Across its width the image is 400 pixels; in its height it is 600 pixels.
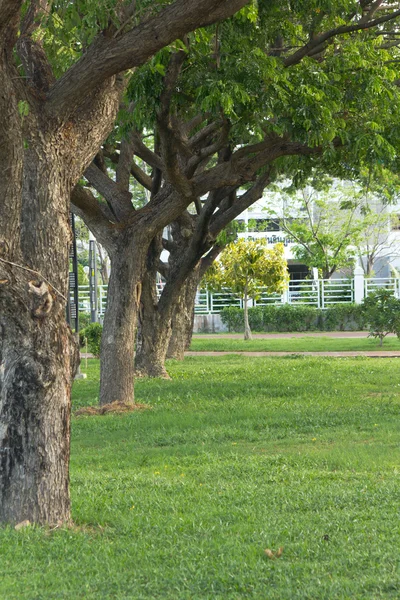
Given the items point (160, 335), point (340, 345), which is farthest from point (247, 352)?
point (160, 335)

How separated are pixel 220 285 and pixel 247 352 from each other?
4.86m

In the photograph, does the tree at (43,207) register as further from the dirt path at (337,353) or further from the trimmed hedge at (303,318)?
the trimmed hedge at (303,318)

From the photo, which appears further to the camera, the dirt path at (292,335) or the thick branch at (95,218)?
the dirt path at (292,335)

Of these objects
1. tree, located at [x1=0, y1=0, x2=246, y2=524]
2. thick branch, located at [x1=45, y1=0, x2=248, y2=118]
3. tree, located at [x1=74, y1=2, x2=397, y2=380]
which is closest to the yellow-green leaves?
tree, located at [x1=74, y1=2, x2=397, y2=380]

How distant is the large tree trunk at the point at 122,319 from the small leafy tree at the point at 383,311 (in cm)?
1298

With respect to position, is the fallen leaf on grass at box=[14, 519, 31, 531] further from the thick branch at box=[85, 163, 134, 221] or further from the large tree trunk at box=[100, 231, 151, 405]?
the thick branch at box=[85, 163, 134, 221]

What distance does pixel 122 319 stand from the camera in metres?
13.6

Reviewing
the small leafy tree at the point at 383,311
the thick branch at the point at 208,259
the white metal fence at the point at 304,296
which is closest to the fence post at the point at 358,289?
the white metal fence at the point at 304,296

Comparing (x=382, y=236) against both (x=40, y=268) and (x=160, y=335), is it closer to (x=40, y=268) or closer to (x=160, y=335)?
(x=160, y=335)

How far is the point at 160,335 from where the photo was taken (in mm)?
16969

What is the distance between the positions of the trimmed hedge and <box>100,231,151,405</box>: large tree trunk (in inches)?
844

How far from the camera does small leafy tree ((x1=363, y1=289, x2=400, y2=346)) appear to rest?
82.5 feet

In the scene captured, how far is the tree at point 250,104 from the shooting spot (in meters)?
10.4

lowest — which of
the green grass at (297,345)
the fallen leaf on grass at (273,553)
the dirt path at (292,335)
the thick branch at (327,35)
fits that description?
the fallen leaf on grass at (273,553)
